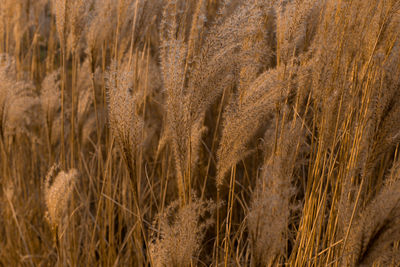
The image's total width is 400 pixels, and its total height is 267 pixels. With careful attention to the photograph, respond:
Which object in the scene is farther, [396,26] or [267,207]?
[396,26]

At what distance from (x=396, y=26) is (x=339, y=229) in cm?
61

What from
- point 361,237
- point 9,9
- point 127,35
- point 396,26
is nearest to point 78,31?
point 127,35

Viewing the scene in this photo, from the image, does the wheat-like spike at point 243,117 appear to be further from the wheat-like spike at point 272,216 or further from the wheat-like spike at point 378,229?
the wheat-like spike at point 378,229

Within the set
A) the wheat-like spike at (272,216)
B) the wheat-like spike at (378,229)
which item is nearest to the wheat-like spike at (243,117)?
the wheat-like spike at (272,216)

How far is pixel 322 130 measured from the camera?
3.80 feet

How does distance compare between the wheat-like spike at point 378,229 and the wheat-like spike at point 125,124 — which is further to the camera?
the wheat-like spike at point 125,124

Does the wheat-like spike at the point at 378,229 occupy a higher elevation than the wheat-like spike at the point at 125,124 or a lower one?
lower

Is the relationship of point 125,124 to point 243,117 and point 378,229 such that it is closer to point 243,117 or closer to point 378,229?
point 243,117

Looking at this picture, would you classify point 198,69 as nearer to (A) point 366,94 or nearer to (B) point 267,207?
(B) point 267,207

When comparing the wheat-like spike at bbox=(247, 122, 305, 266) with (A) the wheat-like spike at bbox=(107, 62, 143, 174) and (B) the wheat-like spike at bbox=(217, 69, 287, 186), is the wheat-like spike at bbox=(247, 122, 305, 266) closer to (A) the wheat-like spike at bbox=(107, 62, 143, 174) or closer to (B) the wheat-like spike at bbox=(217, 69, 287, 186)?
(B) the wheat-like spike at bbox=(217, 69, 287, 186)

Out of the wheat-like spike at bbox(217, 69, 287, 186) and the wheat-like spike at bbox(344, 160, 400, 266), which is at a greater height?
the wheat-like spike at bbox(217, 69, 287, 186)

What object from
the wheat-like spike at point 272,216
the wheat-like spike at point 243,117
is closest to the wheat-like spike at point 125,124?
the wheat-like spike at point 243,117

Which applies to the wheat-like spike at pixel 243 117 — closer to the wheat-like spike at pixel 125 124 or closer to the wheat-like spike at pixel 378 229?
the wheat-like spike at pixel 125 124

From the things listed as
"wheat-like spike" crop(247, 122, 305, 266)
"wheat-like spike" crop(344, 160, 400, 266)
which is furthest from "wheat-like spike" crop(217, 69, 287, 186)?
"wheat-like spike" crop(344, 160, 400, 266)
